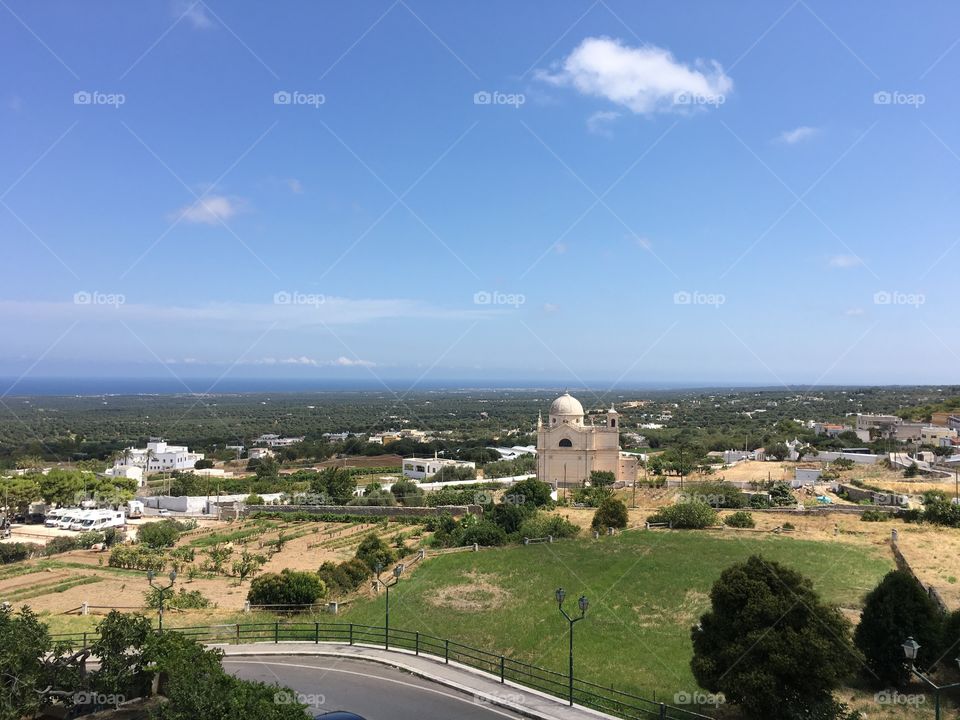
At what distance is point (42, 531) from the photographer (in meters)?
40.6

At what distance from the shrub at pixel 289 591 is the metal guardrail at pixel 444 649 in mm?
2568

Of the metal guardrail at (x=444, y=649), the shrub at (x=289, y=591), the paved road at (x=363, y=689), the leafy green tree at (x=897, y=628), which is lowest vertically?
the shrub at (x=289, y=591)

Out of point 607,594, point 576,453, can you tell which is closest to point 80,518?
point 576,453

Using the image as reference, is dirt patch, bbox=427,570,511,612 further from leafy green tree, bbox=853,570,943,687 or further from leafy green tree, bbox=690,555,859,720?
leafy green tree, bbox=853,570,943,687

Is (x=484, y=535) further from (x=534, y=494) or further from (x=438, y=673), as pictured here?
(x=438, y=673)

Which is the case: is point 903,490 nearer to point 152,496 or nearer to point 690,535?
point 690,535

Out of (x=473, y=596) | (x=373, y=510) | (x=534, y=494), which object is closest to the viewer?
(x=473, y=596)

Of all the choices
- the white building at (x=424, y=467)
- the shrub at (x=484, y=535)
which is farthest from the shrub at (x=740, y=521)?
the white building at (x=424, y=467)

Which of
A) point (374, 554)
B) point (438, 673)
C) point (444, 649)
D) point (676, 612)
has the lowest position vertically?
point (374, 554)

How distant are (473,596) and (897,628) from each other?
493 inches

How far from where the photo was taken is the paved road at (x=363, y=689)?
11875 millimetres

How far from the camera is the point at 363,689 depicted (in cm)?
1298

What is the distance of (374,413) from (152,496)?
12652 cm

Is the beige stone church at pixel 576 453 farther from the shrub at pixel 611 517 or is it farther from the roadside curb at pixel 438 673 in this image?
the roadside curb at pixel 438 673
